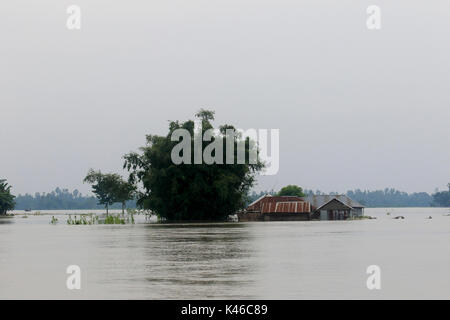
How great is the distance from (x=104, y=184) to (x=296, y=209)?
61.2 meters

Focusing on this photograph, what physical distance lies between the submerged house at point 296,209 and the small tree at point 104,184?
47.4m

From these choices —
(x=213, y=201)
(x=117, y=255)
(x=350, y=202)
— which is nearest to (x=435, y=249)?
(x=117, y=255)

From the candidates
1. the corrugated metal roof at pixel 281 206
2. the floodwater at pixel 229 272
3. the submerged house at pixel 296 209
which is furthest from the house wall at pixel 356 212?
the floodwater at pixel 229 272

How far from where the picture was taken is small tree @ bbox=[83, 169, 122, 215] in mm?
151000

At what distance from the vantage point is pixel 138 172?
338 feet

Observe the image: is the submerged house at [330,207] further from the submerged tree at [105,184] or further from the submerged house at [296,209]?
the submerged tree at [105,184]

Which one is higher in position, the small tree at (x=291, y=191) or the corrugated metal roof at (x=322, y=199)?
the small tree at (x=291, y=191)

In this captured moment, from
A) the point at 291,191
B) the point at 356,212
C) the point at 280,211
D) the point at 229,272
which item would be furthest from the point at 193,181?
the point at 229,272

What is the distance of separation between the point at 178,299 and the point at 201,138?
76155 mm

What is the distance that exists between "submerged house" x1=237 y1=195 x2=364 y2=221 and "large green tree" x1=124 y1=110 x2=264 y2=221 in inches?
311

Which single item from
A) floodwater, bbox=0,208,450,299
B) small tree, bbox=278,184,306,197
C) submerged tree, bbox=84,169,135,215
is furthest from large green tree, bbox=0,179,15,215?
floodwater, bbox=0,208,450,299

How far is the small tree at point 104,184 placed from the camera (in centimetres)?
15100

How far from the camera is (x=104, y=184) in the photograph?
504 feet

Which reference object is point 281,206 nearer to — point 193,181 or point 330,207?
point 330,207
